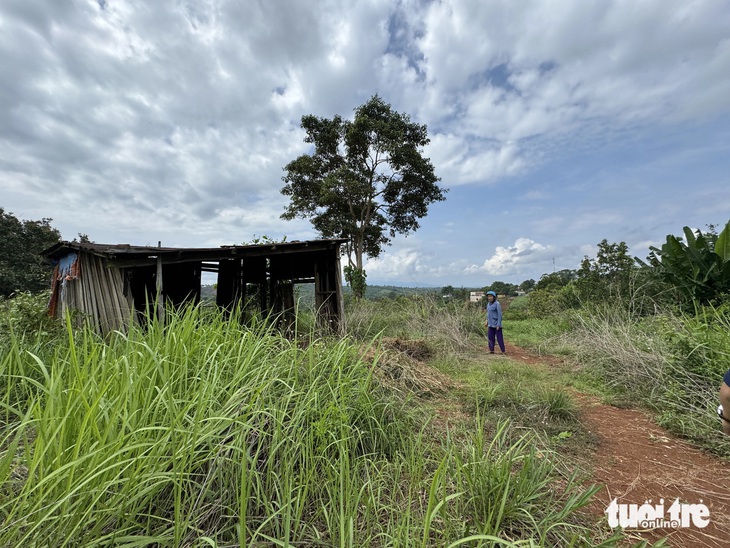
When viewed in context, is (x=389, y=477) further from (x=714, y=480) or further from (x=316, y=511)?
(x=714, y=480)

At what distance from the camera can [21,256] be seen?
57.6 ft

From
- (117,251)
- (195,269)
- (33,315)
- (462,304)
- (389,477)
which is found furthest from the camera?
(462,304)

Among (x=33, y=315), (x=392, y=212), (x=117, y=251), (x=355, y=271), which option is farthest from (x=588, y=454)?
(x=392, y=212)

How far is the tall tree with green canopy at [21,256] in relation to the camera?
1594cm

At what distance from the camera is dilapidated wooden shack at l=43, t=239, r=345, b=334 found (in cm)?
572

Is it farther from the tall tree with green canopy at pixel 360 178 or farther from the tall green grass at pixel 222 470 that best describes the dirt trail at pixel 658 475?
the tall tree with green canopy at pixel 360 178

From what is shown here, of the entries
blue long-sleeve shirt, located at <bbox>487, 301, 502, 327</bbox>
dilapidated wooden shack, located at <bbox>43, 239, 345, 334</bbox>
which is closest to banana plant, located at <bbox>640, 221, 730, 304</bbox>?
blue long-sleeve shirt, located at <bbox>487, 301, 502, 327</bbox>

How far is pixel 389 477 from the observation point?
216 cm

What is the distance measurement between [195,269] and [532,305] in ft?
51.2

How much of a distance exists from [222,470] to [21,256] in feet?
78.7

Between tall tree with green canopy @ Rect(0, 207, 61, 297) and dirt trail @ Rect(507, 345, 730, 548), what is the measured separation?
2303cm

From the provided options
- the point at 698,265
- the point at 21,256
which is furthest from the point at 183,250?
the point at 21,256

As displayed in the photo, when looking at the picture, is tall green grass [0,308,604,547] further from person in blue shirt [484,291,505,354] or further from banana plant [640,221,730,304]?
banana plant [640,221,730,304]

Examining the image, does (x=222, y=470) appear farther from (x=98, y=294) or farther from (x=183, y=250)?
(x=98, y=294)
